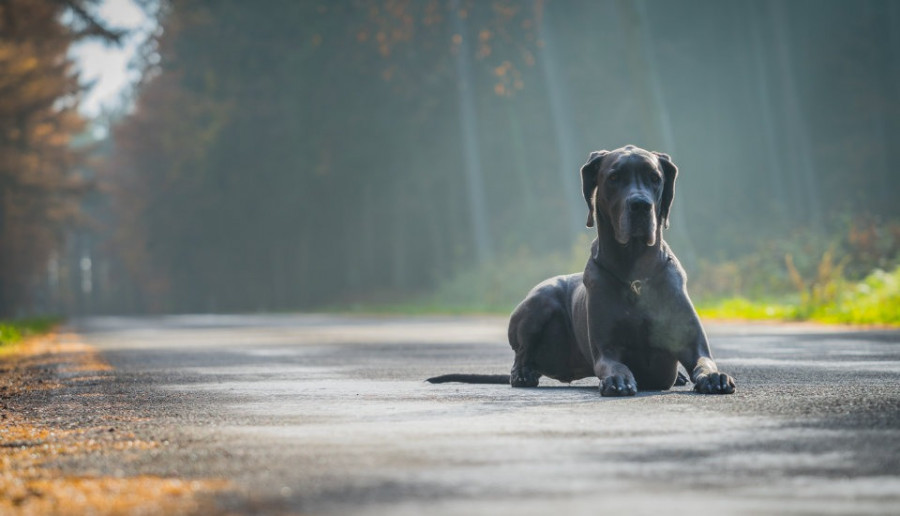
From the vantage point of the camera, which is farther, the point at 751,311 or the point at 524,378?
the point at 751,311

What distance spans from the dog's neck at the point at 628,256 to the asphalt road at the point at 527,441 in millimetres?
786

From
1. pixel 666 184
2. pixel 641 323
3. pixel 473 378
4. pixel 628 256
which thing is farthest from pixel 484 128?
pixel 641 323

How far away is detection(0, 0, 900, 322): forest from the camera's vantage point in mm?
41875

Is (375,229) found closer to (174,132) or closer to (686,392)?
(174,132)

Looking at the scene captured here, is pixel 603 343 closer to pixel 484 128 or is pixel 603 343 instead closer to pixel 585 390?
pixel 585 390

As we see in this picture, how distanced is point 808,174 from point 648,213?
1599 inches

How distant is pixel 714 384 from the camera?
7.91 metres

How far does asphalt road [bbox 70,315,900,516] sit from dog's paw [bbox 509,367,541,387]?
10cm

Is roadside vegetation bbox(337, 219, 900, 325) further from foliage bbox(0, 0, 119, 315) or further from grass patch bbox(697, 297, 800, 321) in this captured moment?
foliage bbox(0, 0, 119, 315)

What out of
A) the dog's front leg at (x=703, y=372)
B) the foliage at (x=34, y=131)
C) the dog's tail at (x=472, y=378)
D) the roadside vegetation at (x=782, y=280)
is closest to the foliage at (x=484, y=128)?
the roadside vegetation at (x=782, y=280)

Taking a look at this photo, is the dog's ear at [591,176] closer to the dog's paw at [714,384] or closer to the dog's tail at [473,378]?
the dog's paw at [714,384]

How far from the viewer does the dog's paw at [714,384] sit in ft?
26.0

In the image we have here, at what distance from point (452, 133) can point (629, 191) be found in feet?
149

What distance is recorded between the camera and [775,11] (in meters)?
47.0
